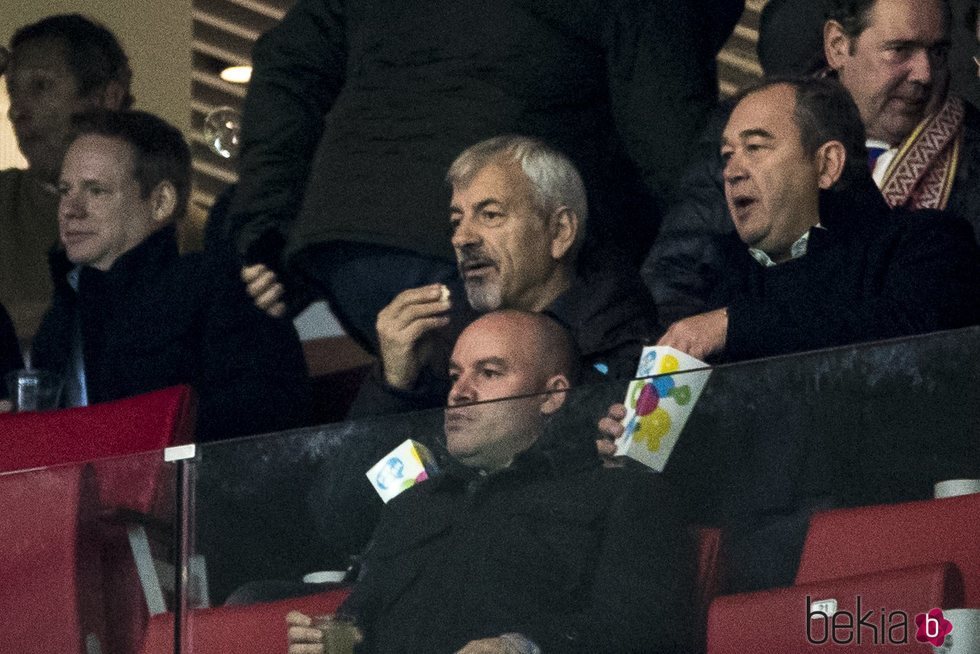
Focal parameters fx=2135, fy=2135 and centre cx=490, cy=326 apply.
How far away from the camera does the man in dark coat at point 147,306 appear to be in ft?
11.3

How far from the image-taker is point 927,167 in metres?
3.07

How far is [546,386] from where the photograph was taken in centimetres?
290

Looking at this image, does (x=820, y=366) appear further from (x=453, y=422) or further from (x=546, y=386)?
(x=546, y=386)

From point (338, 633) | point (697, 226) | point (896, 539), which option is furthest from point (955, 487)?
point (697, 226)

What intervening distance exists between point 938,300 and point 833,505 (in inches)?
25.7

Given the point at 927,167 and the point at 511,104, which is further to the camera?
the point at 511,104

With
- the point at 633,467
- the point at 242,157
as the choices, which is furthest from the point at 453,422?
the point at 242,157

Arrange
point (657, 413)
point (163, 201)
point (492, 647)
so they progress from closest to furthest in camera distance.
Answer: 1. point (657, 413)
2. point (492, 647)
3. point (163, 201)

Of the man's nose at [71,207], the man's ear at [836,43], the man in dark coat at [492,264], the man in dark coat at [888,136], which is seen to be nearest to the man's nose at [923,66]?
the man in dark coat at [888,136]

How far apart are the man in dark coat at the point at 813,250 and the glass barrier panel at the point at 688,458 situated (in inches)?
23.2

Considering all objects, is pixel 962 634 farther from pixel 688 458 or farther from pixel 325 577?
pixel 325 577

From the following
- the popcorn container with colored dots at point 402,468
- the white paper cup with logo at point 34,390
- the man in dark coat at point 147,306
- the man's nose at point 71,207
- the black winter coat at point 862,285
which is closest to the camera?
the popcorn container with colored dots at point 402,468

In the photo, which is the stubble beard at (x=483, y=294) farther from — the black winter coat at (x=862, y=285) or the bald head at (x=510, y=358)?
the black winter coat at (x=862, y=285)

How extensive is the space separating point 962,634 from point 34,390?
2007 mm
